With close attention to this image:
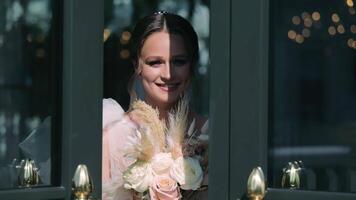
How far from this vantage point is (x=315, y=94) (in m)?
2.24

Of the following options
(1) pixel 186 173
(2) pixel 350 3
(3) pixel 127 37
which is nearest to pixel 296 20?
(2) pixel 350 3

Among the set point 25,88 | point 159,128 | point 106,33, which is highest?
point 106,33

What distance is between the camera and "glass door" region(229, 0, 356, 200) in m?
2.22

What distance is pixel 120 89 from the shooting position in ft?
10.4

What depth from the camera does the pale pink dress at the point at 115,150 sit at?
265cm

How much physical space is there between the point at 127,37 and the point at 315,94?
1.28 meters

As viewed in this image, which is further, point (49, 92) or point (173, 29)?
point (173, 29)

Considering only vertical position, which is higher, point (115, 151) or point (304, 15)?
point (304, 15)

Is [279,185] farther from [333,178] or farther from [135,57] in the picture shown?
[135,57]

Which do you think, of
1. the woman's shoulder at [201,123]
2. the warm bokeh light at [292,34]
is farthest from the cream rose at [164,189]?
the warm bokeh light at [292,34]

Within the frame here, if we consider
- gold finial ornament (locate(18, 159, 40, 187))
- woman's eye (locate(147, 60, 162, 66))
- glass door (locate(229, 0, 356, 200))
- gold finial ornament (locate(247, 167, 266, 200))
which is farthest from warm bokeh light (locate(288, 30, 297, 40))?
gold finial ornament (locate(18, 159, 40, 187))

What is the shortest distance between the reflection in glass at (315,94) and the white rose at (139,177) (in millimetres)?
409

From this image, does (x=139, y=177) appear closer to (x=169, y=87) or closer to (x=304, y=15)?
(x=169, y=87)

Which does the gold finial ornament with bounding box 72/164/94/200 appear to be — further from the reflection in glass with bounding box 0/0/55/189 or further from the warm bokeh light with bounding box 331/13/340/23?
the warm bokeh light with bounding box 331/13/340/23
